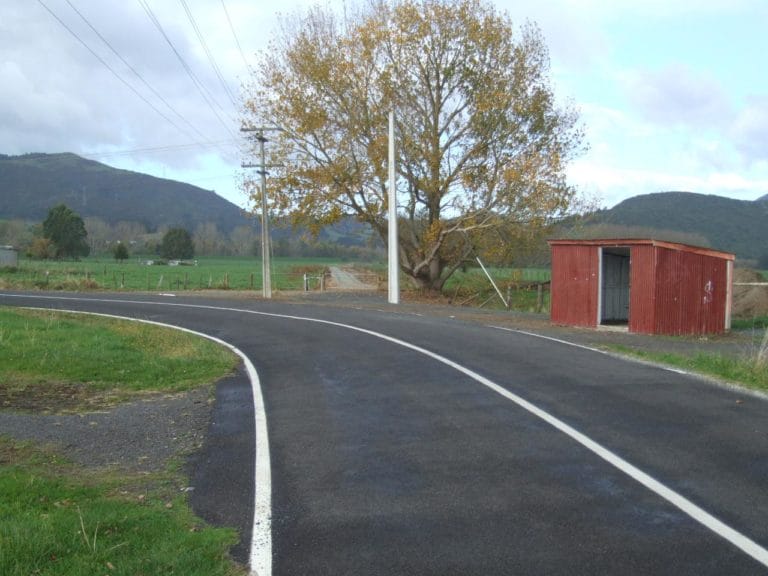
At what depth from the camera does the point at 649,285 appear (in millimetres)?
19703

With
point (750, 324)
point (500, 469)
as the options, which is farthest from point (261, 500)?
point (750, 324)

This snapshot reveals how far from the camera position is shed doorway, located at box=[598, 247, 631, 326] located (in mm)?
22688

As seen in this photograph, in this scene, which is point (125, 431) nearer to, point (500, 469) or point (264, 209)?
point (500, 469)

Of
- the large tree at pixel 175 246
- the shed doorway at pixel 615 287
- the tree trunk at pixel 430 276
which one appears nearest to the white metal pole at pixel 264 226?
the tree trunk at pixel 430 276

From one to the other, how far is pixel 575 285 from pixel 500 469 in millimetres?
15471

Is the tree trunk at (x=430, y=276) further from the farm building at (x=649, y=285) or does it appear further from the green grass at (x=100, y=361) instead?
the green grass at (x=100, y=361)

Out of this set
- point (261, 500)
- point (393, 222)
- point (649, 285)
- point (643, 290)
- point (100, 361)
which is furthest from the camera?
point (393, 222)

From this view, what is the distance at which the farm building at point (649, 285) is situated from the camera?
1969 centimetres

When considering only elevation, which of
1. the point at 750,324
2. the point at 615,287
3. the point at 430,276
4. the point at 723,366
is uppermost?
the point at 615,287

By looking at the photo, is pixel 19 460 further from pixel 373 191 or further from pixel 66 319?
pixel 373 191

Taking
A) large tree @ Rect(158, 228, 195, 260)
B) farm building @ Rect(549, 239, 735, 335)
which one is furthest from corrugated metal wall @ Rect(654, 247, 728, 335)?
large tree @ Rect(158, 228, 195, 260)

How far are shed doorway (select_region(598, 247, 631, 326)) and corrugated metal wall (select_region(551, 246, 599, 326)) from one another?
1191mm

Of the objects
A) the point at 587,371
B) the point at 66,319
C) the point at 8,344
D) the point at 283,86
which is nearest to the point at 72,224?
the point at 283,86

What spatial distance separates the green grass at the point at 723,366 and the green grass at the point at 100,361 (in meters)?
7.68
